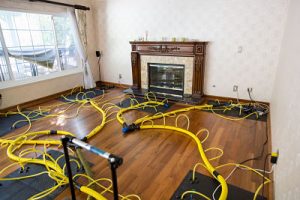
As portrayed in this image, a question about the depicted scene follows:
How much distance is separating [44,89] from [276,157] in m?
4.52

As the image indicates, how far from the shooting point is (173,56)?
4180 millimetres

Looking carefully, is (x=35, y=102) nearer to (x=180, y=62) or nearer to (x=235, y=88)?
(x=180, y=62)

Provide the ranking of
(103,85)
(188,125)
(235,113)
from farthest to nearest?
(103,85)
(235,113)
(188,125)

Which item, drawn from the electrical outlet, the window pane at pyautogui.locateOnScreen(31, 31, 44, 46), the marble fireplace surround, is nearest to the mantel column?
the marble fireplace surround

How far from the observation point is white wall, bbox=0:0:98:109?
369 centimetres

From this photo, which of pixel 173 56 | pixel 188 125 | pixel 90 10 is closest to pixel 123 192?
pixel 188 125

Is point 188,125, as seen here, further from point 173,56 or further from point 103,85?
point 103,85

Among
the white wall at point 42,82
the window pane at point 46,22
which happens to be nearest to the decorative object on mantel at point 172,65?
the white wall at point 42,82

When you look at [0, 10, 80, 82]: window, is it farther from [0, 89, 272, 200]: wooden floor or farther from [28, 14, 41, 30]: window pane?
[0, 89, 272, 200]: wooden floor

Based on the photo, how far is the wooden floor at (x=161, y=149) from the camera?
1848 mm

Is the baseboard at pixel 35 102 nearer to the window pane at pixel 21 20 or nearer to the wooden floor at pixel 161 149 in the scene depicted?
the wooden floor at pixel 161 149

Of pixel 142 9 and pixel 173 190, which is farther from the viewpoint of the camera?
pixel 142 9

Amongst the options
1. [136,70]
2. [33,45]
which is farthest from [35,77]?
[136,70]

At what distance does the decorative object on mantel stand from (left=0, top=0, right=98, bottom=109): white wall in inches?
57.8
